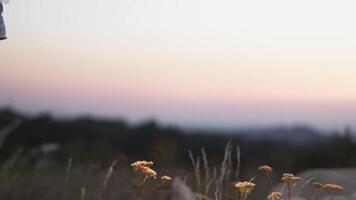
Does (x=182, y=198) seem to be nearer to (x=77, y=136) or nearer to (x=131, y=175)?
(x=131, y=175)

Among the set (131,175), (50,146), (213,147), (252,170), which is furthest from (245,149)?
(50,146)

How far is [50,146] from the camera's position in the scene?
6160mm

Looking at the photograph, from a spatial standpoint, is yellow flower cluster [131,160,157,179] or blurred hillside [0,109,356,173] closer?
yellow flower cluster [131,160,157,179]

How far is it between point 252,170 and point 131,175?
5211mm

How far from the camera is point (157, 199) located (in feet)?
18.4

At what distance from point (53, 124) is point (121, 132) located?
6.31m

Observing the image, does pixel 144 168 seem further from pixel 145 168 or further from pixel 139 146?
pixel 139 146

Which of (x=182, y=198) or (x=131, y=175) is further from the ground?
(x=182, y=198)

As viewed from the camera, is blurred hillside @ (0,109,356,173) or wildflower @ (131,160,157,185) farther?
blurred hillside @ (0,109,356,173)

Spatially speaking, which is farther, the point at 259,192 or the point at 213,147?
the point at 213,147

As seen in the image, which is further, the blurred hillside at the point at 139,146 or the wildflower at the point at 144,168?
the blurred hillside at the point at 139,146

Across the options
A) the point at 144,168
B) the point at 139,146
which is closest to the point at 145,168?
the point at 144,168

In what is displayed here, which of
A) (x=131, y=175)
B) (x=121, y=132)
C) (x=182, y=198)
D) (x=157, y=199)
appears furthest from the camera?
(x=121, y=132)

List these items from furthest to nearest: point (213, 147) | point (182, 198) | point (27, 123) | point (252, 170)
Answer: point (213, 147), point (27, 123), point (252, 170), point (182, 198)
